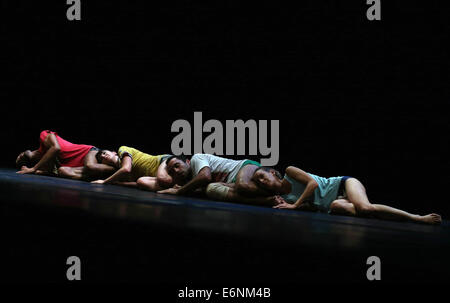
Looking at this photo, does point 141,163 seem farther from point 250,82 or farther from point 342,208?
point 342,208

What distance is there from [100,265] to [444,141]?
3518 millimetres

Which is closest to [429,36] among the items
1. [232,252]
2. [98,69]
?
[232,252]

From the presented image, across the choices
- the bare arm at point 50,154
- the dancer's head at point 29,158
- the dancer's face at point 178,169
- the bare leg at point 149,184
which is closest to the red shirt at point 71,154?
the bare arm at point 50,154

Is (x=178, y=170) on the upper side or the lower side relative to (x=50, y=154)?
lower

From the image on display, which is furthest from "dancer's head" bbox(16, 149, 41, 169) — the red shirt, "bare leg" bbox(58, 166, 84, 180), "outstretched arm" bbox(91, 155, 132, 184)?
"outstretched arm" bbox(91, 155, 132, 184)

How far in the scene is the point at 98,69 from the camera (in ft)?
18.7

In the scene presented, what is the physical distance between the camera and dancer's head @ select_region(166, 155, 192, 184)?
384 cm

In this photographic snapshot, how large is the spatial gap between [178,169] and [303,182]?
48.0 inches

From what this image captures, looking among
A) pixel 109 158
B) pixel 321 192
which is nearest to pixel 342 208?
pixel 321 192

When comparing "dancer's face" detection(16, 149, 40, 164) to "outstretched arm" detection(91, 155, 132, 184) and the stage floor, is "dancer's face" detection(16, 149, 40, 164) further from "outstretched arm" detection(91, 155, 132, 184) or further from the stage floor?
the stage floor

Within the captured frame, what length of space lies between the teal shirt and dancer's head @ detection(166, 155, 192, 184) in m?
0.99

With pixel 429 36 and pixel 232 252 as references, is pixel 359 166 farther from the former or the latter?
pixel 232 252

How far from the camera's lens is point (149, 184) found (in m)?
3.92

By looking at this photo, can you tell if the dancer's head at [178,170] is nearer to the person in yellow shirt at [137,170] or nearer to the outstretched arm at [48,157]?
the person in yellow shirt at [137,170]
